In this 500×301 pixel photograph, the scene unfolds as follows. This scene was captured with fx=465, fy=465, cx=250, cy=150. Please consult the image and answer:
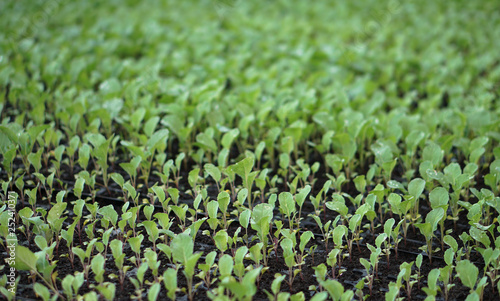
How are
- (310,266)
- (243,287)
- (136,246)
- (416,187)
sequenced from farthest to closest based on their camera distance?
1. (416,187)
2. (310,266)
3. (136,246)
4. (243,287)

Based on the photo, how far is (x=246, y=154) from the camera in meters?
2.37

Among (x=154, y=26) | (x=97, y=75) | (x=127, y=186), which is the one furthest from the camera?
(x=154, y=26)

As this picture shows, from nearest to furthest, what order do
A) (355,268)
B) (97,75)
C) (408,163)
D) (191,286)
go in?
(191,286), (355,268), (408,163), (97,75)

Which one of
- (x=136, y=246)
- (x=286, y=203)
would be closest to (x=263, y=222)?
(x=286, y=203)

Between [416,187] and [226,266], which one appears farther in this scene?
[416,187]

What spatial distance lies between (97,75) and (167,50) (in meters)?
0.95

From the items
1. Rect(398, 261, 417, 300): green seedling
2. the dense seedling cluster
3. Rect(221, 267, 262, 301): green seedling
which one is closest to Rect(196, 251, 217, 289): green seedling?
the dense seedling cluster

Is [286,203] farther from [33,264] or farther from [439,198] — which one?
[33,264]

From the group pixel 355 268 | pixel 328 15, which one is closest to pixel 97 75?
A: pixel 355 268

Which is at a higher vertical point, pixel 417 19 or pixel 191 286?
pixel 417 19

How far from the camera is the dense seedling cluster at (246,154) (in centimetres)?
171

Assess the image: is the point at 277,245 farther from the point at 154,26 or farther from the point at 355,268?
the point at 154,26

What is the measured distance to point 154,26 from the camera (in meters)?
4.53

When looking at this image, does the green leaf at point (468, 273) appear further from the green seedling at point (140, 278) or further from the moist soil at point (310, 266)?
the green seedling at point (140, 278)
